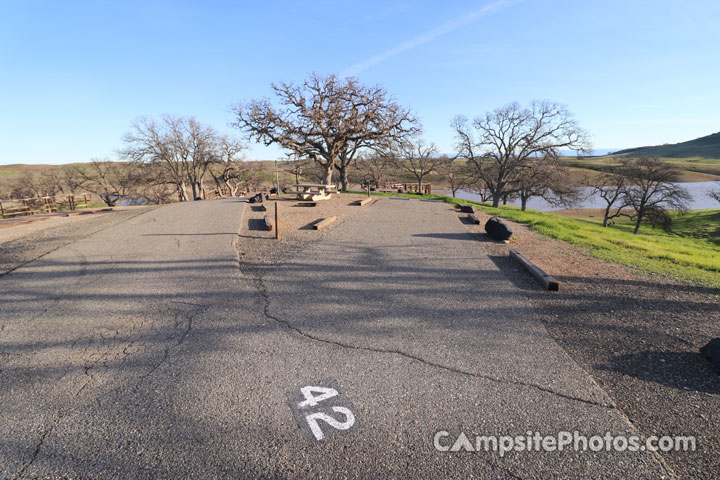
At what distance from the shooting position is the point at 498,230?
357 inches

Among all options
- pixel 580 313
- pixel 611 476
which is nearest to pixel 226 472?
pixel 611 476

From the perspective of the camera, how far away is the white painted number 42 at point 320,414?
2.55m

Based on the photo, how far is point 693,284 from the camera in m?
5.79

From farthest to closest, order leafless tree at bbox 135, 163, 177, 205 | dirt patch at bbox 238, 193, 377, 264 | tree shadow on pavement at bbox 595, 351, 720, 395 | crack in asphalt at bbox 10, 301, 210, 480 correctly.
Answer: leafless tree at bbox 135, 163, 177, 205 < dirt patch at bbox 238, 193, 377, 264 < tree shadow on pavement at bbox 595, 351, 720, 395 < crack in asphalt at bbox 10, 301, 210, 480

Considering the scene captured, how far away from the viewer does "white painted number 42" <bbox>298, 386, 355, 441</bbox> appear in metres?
2.55

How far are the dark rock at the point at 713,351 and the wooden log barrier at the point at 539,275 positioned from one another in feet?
6.57

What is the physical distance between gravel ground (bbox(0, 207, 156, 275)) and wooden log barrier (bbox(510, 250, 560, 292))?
10562 mm

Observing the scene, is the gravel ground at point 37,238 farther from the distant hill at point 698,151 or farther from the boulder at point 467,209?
the distant hill at point 698,151

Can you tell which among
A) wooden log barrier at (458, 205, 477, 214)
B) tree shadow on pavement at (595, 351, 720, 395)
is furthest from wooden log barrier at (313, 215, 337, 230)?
tree shadow on pavement at (595, 351, 720, 395)

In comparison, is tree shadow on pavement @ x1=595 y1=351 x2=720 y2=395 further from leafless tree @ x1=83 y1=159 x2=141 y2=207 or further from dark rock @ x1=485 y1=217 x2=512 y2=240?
leafless tree @ x1=83 y1=159 x2=141 y2=207

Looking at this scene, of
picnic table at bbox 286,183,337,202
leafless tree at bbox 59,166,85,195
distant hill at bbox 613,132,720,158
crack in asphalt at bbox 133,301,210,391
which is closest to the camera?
crack in asphalt at bbox 133,301,210,391

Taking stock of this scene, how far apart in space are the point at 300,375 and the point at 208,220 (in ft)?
34.2

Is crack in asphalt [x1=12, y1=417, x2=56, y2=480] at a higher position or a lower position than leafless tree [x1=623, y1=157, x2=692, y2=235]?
lower

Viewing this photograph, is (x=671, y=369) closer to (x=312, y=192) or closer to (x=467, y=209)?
(x=467, y=209)
